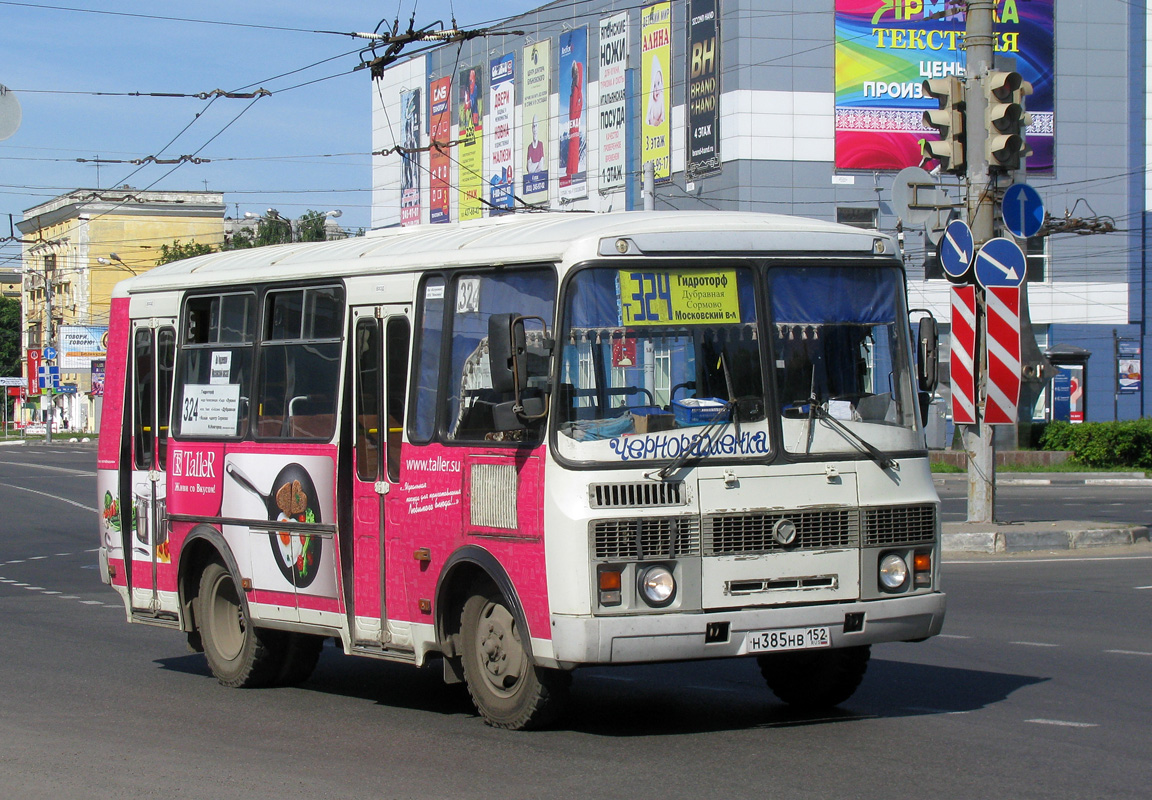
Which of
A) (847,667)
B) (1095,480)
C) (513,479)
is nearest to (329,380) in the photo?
(513,479)

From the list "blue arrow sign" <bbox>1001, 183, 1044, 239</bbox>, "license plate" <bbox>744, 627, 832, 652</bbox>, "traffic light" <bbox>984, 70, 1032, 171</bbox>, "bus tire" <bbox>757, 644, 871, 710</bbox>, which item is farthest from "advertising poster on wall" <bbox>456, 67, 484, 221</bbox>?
"license plate" <bbox>744, 627, 832, 652</bbox>

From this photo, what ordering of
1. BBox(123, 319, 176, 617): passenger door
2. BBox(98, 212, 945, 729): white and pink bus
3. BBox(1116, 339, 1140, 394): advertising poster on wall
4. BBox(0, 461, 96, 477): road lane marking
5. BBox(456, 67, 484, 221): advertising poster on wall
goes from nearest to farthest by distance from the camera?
BBox(98, 212, 945, 729): white and pink bus < BBox(123, 319, 176, 617): passenger door < BBox(0, 461, 96, 477): road lane marking < BBox(1116, 339, 1140, 394): advertising poster on wall < BBox(456, 67, 484, 221): advertising poster on wall

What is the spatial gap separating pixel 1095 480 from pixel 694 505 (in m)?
28.5

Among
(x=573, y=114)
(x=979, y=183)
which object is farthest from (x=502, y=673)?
(x=573, y=114)

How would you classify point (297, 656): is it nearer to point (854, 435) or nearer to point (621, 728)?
point (621, 728)

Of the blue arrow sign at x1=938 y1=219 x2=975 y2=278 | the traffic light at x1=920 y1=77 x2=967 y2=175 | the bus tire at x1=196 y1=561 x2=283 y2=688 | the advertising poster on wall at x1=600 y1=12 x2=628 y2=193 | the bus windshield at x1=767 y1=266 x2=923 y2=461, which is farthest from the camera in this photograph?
the advertising poster on wall at x1=600 y1=12 x2=628 y2=193

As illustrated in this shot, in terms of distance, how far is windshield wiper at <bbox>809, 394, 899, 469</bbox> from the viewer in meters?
7.97

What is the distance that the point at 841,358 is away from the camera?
318 inches

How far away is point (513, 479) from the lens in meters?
7.89

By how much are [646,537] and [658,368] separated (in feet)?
2.71

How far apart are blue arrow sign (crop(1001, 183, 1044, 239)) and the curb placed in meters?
3.34

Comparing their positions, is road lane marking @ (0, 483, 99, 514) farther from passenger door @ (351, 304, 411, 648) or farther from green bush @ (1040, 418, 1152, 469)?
green bush @ (1040, 418, 1152, 469)

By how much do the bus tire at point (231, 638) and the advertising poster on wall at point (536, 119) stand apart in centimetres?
4789

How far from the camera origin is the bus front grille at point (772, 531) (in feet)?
25.1
